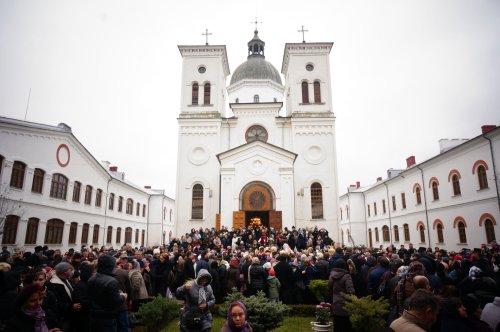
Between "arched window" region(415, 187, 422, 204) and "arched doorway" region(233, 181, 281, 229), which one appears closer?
"arched doorway" region(233, 181, 281, 229)

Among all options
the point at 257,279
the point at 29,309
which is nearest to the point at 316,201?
the point at 257,279

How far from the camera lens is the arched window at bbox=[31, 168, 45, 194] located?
20.1 metres

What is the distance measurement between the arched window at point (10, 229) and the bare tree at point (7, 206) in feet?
0.84

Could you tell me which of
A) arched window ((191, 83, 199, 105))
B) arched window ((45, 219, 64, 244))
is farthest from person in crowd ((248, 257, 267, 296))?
arched window ((191, 83, 199, 105))

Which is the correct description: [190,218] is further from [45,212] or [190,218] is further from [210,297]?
[210,297]

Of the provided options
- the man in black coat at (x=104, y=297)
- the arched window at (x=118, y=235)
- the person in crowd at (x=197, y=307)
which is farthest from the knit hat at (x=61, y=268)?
the arched window at (x=118, y=235)

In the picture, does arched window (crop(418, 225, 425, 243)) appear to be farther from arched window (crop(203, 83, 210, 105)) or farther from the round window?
arched window (crop(203, 83, 210, 105))

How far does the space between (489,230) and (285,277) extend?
1675 cm

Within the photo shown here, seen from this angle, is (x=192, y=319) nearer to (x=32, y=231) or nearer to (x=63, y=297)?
(x=63, y=297)

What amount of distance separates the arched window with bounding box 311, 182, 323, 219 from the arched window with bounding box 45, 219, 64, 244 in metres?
19.3

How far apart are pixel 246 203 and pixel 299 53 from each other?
1614 centimetres

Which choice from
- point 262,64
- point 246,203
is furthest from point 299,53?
point 246,203

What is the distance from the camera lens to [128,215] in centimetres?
3706

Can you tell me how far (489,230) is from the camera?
20250mm
